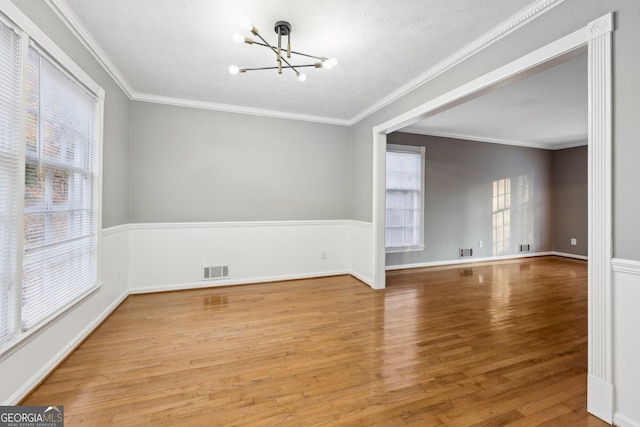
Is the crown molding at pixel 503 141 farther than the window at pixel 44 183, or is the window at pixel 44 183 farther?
the crown molding at pixel 503 141

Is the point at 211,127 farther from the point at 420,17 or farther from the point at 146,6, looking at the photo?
the point at 420,17

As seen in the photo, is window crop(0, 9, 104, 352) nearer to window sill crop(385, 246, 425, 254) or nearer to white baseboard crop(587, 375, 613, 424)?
white baseboard crop(587, 375, 613, 424)

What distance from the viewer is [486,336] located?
8.41 feet

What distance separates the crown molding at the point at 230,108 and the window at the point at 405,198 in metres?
1.22

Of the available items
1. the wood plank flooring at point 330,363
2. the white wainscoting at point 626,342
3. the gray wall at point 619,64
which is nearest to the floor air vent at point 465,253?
the wood plank flooring at point 330,363

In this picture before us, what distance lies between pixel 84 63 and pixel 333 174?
3.30m

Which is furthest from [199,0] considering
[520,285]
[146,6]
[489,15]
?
[520,285]

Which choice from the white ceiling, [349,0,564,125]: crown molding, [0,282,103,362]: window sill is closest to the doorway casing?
[349,0,564,125]: crown molding

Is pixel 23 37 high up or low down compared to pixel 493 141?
down

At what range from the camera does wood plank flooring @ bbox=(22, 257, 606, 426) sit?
5.27 ft

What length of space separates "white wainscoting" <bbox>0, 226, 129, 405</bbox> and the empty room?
21 mm

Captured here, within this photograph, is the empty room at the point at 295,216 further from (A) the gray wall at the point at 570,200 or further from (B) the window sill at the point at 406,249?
(A) the gray wall at the point at 570,200

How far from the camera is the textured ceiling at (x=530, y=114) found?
3191mm

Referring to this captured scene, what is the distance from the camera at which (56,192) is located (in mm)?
2078
